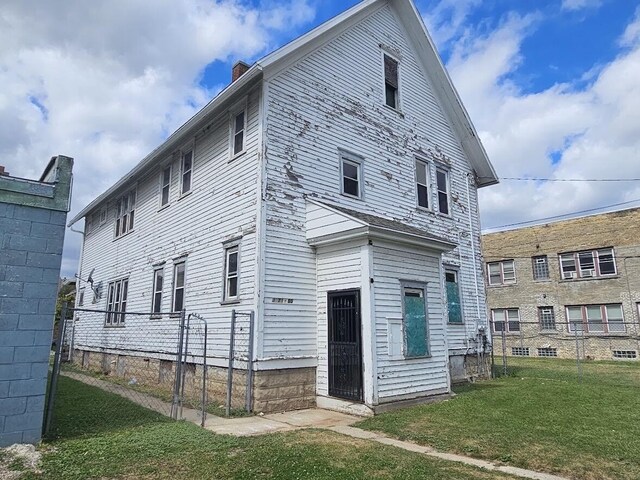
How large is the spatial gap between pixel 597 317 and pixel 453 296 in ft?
52.7

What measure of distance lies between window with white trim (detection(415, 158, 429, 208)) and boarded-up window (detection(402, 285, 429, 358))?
15.6ft

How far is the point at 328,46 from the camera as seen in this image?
42.6 ft

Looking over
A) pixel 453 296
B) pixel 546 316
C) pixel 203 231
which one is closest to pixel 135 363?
pixel 203 231

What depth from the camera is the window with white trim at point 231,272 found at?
11.0m

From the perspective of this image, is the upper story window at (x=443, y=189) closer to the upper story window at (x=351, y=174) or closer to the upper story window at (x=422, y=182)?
the upper story window at (x=422, y=182)

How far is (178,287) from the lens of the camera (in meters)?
13.7

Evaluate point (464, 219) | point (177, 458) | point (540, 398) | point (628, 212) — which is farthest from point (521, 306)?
point (177, 458)

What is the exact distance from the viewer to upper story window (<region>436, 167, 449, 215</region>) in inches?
621

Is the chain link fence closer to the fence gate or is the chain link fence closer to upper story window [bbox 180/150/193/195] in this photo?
the fence gate

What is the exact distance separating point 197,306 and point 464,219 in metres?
9.89

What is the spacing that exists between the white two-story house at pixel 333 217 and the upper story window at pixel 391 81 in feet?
0.19

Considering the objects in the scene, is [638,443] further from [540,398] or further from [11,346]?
[11,346]

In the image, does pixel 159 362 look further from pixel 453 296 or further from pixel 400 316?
pixel 453 296

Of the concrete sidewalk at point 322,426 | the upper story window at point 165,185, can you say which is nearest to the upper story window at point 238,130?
the upper story window at point 165,185
